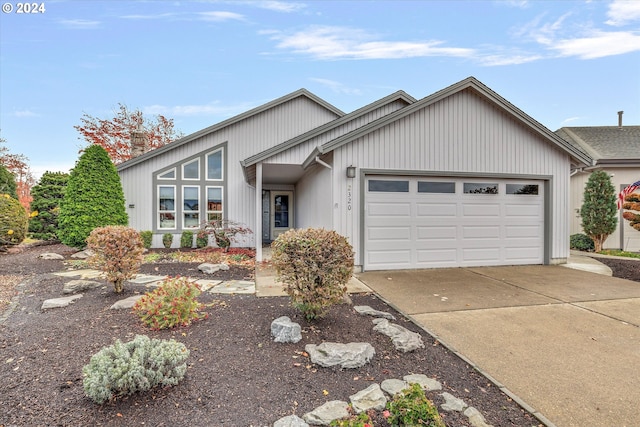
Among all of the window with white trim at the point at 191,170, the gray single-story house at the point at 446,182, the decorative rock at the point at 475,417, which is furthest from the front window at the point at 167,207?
the decorative rock at the point at 475,417

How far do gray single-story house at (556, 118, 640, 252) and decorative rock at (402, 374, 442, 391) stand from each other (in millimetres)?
10467

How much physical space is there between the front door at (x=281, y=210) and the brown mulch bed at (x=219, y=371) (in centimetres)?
951

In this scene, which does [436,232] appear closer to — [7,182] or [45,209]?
[45,209]

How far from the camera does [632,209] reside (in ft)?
34.9

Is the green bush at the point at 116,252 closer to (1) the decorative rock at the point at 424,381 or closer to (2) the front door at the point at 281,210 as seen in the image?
(1) the decorative rock at the point at 424,381

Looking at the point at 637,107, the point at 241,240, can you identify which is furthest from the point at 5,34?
the point at 637,107

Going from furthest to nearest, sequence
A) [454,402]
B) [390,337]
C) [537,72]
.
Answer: [537,72], [390,337], [454,402]

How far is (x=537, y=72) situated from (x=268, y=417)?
1462cm

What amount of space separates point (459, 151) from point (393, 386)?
647 centimetres

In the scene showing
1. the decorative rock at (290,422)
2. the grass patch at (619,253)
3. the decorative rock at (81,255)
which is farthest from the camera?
the grass patch at (619,253)

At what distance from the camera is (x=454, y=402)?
2254mm

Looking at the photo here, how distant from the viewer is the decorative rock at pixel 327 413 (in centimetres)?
203

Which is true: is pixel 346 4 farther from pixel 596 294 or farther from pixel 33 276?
pixel 33 276

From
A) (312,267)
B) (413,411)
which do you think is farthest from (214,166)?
(413,411)
